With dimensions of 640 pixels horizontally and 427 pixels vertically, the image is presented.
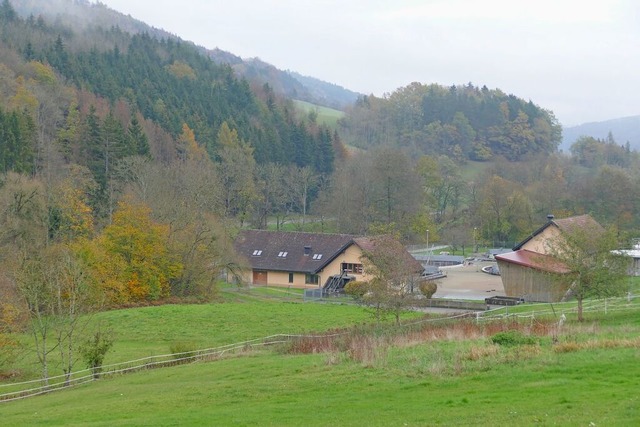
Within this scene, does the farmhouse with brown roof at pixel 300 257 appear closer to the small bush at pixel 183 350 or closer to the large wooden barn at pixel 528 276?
the large wooden barn at pixel 528 276

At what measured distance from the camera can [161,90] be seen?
445 feet

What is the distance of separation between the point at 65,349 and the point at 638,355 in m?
25.8

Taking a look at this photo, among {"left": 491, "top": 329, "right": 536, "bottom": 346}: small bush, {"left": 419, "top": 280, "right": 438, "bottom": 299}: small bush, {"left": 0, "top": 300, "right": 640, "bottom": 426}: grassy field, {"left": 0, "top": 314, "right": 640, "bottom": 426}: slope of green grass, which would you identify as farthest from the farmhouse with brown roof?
{"left": 491, "top": 329, "right": 536, "bottom": 346}: small bush

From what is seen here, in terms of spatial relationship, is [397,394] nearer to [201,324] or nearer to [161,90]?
[201,324]

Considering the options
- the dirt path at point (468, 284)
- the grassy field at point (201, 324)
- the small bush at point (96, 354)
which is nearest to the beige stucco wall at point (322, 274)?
the dirt path at point (468, 284)

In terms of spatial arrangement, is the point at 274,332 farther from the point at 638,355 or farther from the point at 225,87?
the point at 225,87

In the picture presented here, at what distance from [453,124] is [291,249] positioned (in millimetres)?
107166

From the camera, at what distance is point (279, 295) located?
65375 mm

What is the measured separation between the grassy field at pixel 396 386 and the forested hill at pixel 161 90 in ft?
249

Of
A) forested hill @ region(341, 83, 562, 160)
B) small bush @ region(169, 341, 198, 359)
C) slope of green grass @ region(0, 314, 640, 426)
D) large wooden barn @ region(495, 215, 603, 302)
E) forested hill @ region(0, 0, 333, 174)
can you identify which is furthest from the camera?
forested hill @ region(341, 83, 562, 160)

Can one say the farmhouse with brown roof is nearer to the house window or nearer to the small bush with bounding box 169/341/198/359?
the house window

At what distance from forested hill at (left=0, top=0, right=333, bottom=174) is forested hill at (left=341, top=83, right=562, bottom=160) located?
25911 millimetres

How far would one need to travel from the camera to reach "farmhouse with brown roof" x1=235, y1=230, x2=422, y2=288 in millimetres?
70438

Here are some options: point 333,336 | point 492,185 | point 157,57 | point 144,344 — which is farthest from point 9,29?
Result: point 333,336
